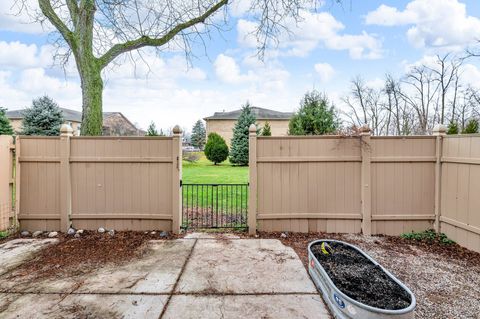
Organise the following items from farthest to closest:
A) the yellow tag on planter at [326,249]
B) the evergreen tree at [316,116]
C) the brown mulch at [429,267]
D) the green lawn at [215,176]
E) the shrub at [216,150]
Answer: the shrub at [216,150], the evergreen tree at [316,116], the green lawn at [215,176], the yellow tag on planter at [326,249], the brown mulch at [429,267]

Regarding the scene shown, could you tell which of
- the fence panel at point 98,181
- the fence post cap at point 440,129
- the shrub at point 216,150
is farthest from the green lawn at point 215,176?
the fence post cap at point 440,129

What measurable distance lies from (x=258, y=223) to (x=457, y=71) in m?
19.5

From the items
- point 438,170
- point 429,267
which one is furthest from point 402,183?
point 429,267

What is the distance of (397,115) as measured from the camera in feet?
63.9

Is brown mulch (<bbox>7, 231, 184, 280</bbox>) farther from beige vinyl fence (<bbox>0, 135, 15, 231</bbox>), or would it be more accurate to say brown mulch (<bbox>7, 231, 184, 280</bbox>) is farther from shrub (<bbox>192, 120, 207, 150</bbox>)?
shrub (<bbox>192, 120, 207, 150</bbox>)

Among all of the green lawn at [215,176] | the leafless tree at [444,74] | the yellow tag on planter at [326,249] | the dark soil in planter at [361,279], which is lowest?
the dark soil in planter at [361,279]

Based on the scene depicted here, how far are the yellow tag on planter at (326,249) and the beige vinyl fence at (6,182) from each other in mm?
4894

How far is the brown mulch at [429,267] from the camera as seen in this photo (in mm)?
2605

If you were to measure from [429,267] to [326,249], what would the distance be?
1348 millimetres

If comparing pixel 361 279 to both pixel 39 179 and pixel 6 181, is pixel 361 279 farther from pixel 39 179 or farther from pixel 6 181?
pixel 6 181

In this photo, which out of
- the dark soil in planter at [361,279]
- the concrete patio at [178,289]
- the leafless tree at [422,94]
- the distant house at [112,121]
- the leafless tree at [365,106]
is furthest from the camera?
the distant house at [112,121]

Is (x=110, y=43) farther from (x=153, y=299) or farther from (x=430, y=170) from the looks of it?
(x=430, y=170)

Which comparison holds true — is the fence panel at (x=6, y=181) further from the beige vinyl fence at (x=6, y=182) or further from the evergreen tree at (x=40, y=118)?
the evergreen tree at (x=40, y=118)

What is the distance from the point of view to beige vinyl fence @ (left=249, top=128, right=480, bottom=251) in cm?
455
